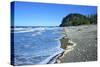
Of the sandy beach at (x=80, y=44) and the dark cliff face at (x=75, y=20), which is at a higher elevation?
the dark cliff face at (x=75, y=20)

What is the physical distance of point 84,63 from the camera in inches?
98.2

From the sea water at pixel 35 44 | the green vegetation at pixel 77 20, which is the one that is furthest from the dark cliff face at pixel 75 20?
the sea water at pixel 35 44

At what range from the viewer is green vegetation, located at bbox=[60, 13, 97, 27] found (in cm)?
239

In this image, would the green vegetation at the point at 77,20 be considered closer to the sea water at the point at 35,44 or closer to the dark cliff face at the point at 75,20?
the dark cliff face at the point at 75,20

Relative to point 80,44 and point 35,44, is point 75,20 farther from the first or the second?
point 35,44

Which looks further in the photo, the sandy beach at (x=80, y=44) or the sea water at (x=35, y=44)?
the sandy beach at (x=80, y=44)

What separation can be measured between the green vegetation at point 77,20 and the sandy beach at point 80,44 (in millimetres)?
49

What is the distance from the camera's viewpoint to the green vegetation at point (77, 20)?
239cm

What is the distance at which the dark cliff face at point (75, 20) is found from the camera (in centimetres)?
238

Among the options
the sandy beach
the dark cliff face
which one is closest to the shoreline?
the sandy beach

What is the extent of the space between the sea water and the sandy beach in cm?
10

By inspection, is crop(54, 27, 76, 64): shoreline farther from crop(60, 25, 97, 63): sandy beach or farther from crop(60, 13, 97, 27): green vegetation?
crop(60, 13, 97, 27): green vegetation
